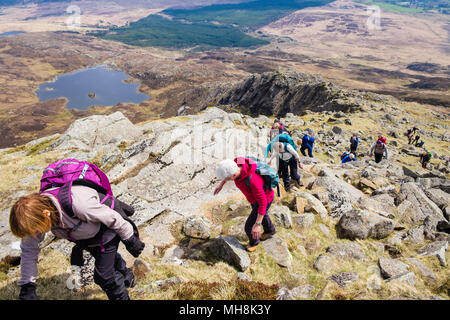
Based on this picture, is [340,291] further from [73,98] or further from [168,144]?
[73,98]

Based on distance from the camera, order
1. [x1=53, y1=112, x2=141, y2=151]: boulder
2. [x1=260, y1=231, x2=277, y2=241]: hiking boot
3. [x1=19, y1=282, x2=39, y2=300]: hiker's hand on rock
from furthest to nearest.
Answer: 1. [x1=53, y1=112, x2=141, y2=151]: boulder
2. [x1=260, y1=231, x2=277, y2=241]: hiking boot
3. [x1=19, y1=282, x2=39, y2=300]: hiker's hand on rock

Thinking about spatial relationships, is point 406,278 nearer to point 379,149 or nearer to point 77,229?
point 77,229

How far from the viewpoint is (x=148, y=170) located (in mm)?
15102

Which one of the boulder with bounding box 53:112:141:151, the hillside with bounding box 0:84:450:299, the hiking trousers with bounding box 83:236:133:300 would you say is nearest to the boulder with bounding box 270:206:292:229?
the hillside with bounding box 0:84:450:299

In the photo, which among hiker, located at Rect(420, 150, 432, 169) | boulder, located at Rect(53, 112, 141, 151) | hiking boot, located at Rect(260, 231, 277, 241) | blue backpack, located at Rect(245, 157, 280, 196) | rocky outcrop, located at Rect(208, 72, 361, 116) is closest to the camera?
blue backpack, located at Rect(245, 157, 280, 196)

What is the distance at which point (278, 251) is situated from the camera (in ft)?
24.8

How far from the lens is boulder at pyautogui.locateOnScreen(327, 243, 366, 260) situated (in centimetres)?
776

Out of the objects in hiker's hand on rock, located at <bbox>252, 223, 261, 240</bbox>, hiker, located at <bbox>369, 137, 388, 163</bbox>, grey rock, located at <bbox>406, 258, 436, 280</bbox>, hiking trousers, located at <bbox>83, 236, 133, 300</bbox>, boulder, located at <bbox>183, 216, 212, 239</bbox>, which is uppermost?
hiking trousers, located at <bbox>83, 236, 133, 300</bbox>

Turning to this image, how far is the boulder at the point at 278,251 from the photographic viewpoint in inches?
286

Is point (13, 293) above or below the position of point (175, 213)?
above

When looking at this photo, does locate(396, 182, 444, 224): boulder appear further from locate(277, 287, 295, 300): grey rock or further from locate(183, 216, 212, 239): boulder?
locate(183, 216, 212, 239): boulder

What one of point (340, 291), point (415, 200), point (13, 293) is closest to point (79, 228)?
point (13, 293)

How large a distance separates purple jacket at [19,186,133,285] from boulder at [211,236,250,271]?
3.90 m
